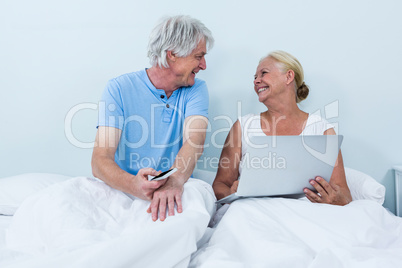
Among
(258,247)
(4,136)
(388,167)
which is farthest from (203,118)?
(4,136)

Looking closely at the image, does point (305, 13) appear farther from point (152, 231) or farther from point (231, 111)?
point (152, 231)

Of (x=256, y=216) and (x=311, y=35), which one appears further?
(x=311, y=35)

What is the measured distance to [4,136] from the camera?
1974mm

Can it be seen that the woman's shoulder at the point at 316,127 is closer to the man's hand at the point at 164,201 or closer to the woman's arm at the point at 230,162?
the woman's arm at the point at 230,162

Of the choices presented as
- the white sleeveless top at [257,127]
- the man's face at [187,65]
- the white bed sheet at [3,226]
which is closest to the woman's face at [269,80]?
the white sleeveless top at [257,127]

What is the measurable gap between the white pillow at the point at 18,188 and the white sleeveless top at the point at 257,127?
93cm

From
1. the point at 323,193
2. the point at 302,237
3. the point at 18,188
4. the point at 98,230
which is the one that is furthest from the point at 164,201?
the point at 18,188

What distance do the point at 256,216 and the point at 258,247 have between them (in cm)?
17

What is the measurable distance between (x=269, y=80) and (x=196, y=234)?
3.28 ft

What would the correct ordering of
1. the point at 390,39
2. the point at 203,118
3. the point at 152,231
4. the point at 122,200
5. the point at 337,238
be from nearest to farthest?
the point at 152,231 → the point at 337,238 → the point at 122,200 → the point at 203,118 → the point at 390,39

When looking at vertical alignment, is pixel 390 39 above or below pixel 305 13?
below

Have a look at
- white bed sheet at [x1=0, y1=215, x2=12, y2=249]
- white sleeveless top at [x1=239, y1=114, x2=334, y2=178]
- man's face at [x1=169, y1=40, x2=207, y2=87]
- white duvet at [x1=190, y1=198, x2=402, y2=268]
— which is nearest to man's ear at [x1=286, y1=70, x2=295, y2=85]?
white sleeveless top at [x1=239, y1=114, x2=334, y2=178]

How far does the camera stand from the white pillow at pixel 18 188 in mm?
1401

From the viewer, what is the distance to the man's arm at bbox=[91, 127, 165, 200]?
3.60 feet
